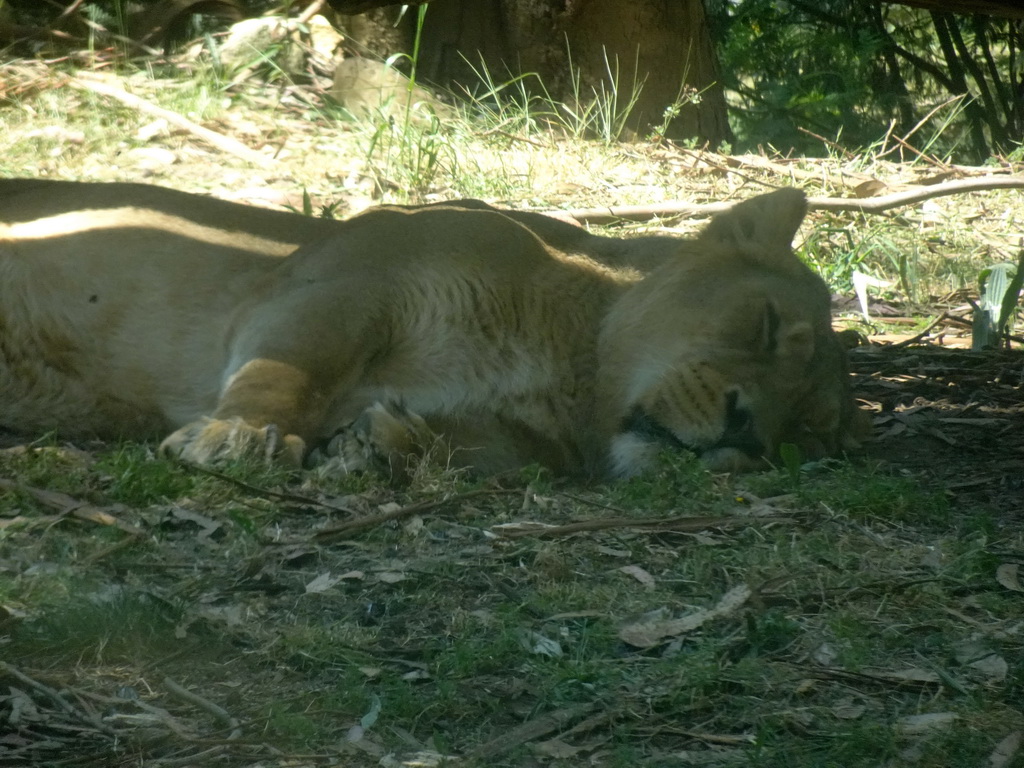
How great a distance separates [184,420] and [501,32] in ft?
18.2

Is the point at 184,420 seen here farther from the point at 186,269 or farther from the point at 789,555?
Result: the point at 789,555

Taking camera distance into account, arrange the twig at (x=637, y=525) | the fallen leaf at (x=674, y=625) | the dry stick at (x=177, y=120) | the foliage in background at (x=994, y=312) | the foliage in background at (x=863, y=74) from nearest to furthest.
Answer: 1. the fallen leaf at (x=674, y=625)
2. the twig at (x=637, y=525)
3. the foliage in background at (x=994, y=312)
4. the dry stick at (x=177, y=120)
5. the foliage in background at (x=863, y=74)

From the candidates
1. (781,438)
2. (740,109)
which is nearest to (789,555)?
(781,438)

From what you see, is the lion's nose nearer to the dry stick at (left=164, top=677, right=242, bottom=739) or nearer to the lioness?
the lioness

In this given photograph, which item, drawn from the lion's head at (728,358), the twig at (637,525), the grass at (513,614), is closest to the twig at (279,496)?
the grass at (513,614)

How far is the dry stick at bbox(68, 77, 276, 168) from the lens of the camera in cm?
806

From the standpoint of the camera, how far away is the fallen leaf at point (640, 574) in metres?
3.28

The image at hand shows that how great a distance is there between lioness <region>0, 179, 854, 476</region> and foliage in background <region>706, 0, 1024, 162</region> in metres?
6.39

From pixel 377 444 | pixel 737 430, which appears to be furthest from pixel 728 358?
pixel 377 444

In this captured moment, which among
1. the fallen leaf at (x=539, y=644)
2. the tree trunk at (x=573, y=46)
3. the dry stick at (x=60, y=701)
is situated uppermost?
the tree trunk at (x=573, y=46)

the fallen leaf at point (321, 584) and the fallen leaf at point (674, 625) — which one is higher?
the fallen leaf at point (674, 625)

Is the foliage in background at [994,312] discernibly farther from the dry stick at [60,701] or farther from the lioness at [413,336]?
the dry stick at [60,701]

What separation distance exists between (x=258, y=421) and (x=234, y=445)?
147 millimetres

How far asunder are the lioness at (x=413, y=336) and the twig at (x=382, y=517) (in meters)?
0.37
